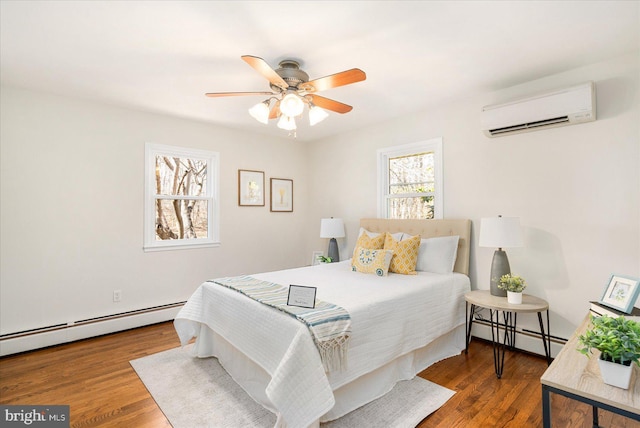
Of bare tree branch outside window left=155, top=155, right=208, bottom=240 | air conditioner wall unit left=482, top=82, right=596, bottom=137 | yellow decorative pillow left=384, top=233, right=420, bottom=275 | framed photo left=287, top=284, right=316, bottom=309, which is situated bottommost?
framed photo left=287, top=284, right=316, bottom=309

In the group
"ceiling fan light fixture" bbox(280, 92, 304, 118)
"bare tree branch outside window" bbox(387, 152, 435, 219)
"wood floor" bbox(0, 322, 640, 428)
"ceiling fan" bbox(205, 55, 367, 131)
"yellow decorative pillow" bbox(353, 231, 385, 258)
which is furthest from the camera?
"bare tree branch outside window" bbox(387, 152, 435, 219)

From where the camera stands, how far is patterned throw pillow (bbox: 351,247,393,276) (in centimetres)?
304

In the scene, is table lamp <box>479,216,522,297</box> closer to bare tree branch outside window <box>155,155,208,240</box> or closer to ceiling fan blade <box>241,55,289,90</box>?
ceiling fan blade <box>241,55,289,90</box>

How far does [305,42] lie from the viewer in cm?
219

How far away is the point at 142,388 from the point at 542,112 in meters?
3.85

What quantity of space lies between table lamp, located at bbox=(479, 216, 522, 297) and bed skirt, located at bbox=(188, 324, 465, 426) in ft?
2.05

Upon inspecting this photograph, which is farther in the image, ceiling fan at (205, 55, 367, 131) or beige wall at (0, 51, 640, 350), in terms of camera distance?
beige wall at (0, 51, 640, 350)

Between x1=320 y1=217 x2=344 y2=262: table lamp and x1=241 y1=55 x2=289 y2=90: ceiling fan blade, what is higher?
x1=241 y1=55 x2=289 y2=90: ceiling fan blade

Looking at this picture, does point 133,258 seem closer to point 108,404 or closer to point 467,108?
point 108,404

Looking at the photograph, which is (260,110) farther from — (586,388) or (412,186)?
(586,388)

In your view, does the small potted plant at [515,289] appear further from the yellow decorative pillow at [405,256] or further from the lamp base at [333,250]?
the lamp base at [333,250]

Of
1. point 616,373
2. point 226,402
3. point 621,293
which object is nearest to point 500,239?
point 621,293

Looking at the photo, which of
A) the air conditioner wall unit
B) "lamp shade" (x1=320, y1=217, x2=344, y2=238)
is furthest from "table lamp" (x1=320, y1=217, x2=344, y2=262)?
the air conditioner wall unit

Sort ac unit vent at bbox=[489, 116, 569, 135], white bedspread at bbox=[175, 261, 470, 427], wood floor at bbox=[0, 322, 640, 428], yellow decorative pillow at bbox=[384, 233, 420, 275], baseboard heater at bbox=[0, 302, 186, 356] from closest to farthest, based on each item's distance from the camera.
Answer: white bedspread at bbox=[175, 261, 470, 427] → wood floor at bbox=[0, 322, 640, 428] → ac unit vent at bbox=[489, 116, 569, 135] → baseboard heater at bbox=[0, 302, 186, 356] → yellow decorative pillow at bbox=[384, 233, 420, 275]
